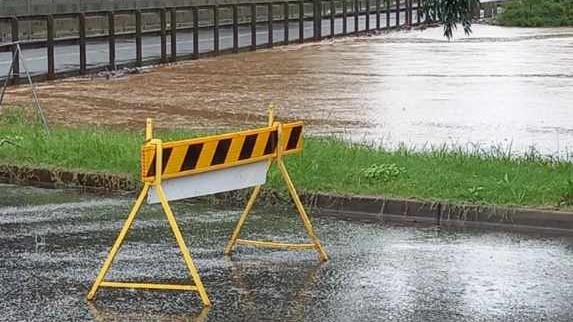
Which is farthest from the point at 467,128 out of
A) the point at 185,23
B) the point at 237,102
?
the point at 185,23

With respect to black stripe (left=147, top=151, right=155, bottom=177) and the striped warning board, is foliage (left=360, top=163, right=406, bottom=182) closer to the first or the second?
the striped warning board

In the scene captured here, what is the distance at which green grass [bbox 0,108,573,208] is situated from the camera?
10.5m

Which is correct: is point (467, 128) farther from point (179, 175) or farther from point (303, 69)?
point (303, 69)

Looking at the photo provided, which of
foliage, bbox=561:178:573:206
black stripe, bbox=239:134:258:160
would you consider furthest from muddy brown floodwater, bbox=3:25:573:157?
black stripe, bbox=239:134:258:160

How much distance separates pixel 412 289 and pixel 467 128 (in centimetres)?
940

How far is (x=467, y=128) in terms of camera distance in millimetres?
16969

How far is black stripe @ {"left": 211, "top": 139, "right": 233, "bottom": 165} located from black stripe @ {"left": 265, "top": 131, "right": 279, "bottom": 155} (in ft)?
Answer: 1.85

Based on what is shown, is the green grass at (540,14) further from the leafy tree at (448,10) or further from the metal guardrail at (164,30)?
the leafy tree at (448,10)

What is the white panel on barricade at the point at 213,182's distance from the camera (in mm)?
7695

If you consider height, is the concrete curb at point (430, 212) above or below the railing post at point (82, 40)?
below

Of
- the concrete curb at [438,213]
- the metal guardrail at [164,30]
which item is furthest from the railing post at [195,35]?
the concrete curb at [438,213]

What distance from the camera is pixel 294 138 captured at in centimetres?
890

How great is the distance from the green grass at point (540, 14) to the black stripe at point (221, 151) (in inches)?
1956

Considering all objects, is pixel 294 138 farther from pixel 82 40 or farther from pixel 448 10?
pixel 82 40
